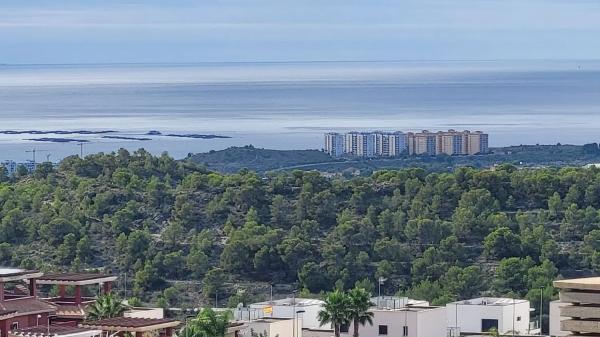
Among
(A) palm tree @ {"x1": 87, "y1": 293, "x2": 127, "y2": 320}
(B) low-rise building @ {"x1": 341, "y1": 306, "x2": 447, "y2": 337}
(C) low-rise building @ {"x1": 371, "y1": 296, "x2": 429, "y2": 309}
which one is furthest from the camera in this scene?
(C) low-rise building @ {"x1": 371, "y1": 296, "x2": 429, "y2": 309}

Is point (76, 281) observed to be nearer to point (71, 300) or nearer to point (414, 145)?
point (71, 300)

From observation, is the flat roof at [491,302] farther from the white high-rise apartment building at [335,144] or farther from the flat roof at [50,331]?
the white high-rise apartment building at [335,144]

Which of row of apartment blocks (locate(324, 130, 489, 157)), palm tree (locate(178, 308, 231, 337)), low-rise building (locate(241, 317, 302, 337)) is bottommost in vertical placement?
low-rise building (locate(241, 317, 302, 337))

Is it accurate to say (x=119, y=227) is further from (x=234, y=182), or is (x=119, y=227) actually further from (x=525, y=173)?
(x=525, y=173)

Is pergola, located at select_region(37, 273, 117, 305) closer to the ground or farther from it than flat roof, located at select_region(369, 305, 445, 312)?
farther from it

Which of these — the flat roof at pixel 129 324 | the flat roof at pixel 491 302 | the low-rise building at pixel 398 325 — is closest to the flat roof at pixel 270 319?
the low-rise building at pixel 398 325

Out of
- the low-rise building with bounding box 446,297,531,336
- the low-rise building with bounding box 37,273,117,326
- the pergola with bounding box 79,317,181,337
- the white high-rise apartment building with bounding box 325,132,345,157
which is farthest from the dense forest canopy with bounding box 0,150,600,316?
the white high-rise apartment building with bounding box 325,132,345,157

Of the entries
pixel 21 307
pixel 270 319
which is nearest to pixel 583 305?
Result: pixel 21 307

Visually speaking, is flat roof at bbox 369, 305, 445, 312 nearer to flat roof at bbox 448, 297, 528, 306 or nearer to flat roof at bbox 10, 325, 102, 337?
flat roof at bbox 448, 297, 528, 306
